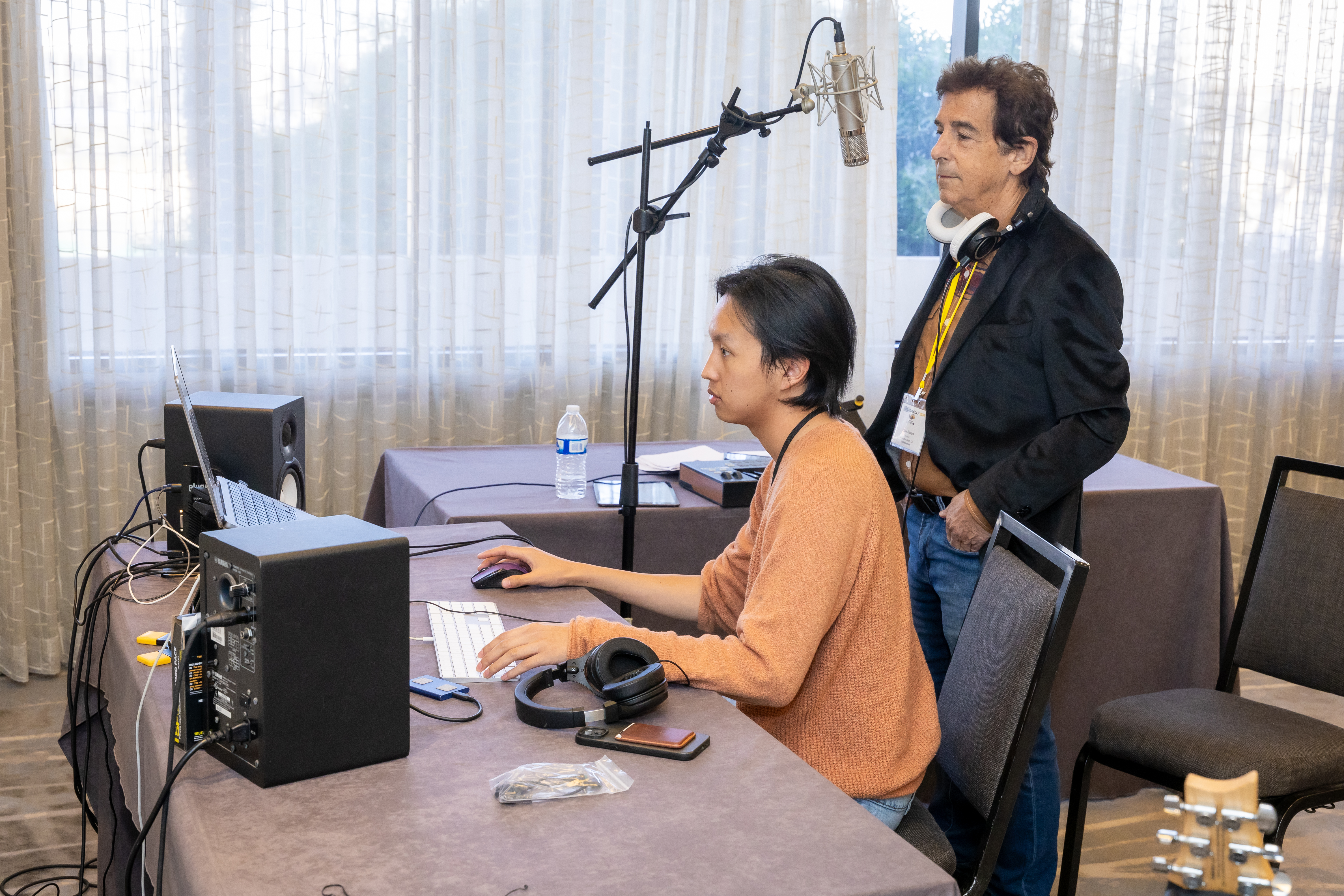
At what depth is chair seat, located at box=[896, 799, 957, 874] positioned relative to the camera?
55.3 inches

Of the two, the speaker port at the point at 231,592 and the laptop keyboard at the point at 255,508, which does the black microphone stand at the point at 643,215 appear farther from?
the speaker port at the point at 231,592

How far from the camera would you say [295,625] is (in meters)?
1.02

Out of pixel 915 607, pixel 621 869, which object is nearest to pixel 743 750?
pixel 621 869

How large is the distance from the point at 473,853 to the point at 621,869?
0.41 ft

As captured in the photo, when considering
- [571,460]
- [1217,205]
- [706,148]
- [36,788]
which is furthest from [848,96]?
[1217,205]

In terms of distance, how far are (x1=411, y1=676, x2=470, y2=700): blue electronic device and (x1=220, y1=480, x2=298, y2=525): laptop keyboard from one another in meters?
0.44

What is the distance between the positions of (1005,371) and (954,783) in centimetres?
76

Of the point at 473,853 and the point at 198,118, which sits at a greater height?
the point at 198,118

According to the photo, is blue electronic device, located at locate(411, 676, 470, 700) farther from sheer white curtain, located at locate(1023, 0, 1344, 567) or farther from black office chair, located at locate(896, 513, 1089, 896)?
sheer white curtain, located at locate(1023, 0, 1344, 567)

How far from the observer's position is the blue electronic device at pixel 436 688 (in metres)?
1.27

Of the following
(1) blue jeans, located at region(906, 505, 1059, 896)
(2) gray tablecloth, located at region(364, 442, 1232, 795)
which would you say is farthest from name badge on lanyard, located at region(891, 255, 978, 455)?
(2) gray tablecloth, located at region(364, 442, 1232, 795)

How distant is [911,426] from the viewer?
208 cm

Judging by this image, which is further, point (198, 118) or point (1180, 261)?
point (1180, 261)

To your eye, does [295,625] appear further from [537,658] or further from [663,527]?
[663,527]
